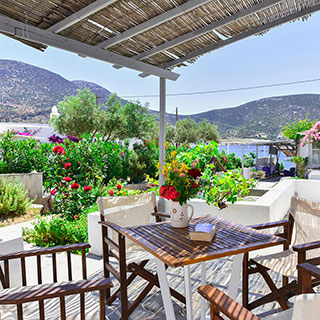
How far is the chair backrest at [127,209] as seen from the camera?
2768mm

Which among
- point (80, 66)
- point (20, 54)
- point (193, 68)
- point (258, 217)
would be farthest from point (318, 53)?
point (258, 217)

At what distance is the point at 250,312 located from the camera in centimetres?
132

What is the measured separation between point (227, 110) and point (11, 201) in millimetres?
41025

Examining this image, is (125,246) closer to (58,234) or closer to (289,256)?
(289,256)

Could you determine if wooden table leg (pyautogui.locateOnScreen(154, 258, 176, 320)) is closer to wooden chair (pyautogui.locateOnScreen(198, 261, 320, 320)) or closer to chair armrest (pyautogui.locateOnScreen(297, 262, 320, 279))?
wooden chair (pyautogui.locateOnScreen(198, 261, 320, 320))

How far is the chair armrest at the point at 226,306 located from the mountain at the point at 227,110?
33859 mm

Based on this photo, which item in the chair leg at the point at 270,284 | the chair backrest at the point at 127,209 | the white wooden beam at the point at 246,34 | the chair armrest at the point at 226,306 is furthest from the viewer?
the white wooden beam at the point at 246,34

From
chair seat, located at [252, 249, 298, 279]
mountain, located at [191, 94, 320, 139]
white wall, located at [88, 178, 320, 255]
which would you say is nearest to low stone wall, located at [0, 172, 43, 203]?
white wall, located at [88, 178, 320, 255]

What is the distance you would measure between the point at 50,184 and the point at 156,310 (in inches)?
168

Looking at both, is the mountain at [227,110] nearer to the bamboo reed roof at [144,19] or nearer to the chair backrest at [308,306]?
the bamboo reed roof at [144,19]

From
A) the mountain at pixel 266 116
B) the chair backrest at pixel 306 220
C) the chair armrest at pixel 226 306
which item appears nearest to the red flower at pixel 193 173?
the chair armrest at pixel 226 306

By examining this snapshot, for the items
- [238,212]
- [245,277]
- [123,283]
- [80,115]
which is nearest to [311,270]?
[245,277]

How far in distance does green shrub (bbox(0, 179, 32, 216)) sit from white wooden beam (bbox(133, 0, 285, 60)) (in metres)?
3.49

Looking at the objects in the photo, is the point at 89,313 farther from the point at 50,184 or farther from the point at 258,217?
the point at 50,184
